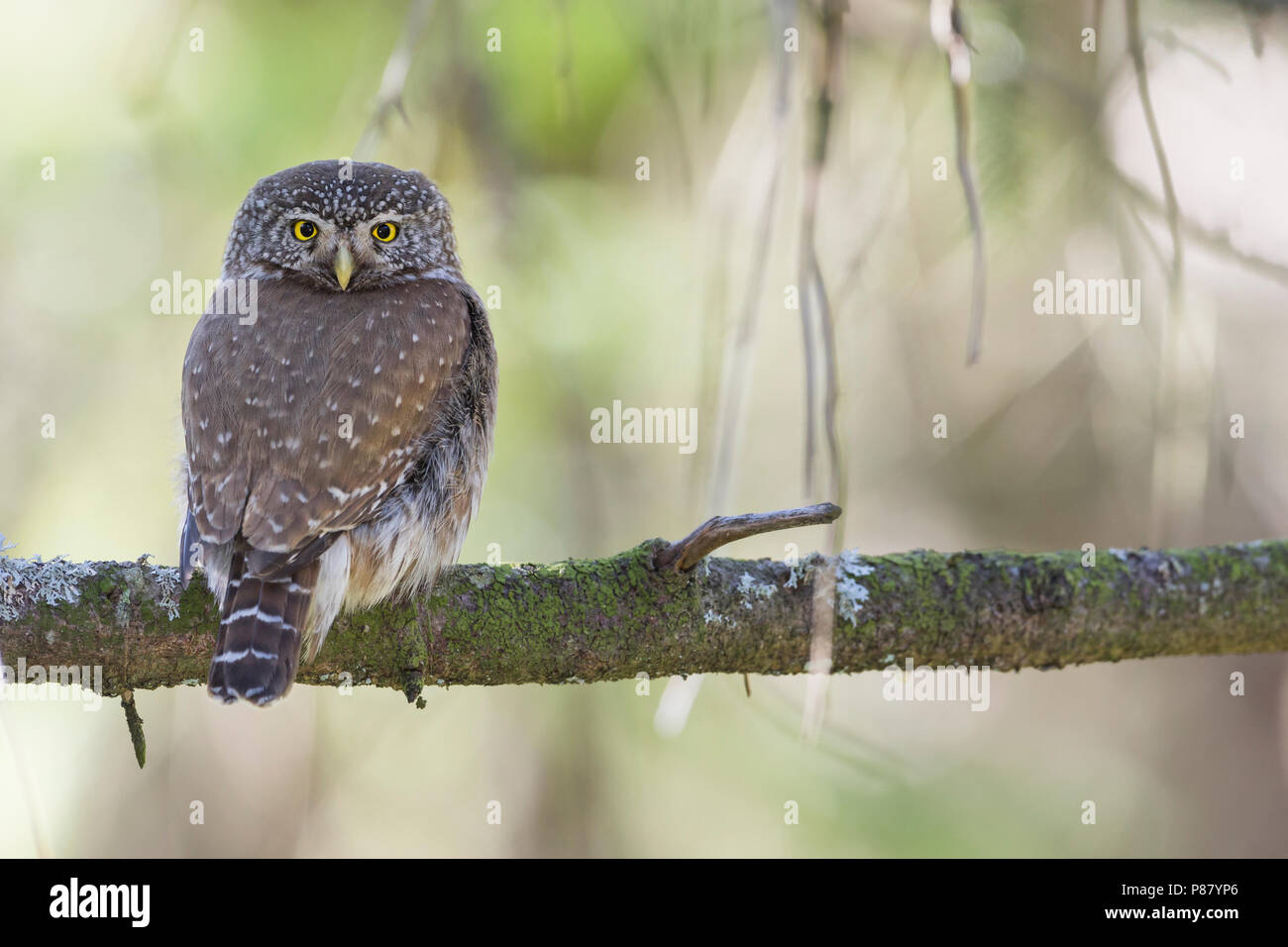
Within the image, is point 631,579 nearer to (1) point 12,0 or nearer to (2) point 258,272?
(2) point 258,272

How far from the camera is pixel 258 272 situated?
3.31 metres

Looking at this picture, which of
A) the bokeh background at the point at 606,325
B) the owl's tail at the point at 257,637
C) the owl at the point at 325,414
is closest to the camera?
the owl's tail at the point at 257,637

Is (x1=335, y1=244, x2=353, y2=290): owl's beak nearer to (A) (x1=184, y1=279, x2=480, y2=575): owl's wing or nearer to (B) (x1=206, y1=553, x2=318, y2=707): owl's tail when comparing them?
(A) (x1=184, y1=279, x2=480, y2=575): owl's wing

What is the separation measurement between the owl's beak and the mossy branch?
100 cm

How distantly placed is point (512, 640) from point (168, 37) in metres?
1.45

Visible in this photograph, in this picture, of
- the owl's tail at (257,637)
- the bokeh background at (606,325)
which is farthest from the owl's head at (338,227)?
the owl's tail at (257,637)

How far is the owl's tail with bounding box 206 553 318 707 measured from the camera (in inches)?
88.7

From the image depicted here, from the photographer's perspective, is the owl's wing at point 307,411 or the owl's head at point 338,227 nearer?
the owl's wing at point 307,411

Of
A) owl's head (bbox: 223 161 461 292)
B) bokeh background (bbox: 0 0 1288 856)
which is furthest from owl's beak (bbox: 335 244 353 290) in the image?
bokeh background (bbox: 0 0 1288 856)

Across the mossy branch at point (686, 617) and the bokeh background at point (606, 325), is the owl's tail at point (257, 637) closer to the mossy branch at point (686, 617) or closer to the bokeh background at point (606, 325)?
the mossy branch at point (686, 617)

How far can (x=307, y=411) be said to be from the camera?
2707 millimetres

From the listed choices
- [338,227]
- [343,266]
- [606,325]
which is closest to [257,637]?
[343,266]

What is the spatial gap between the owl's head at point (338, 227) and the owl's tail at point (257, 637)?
1.03 m

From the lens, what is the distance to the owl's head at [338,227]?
125 inches
